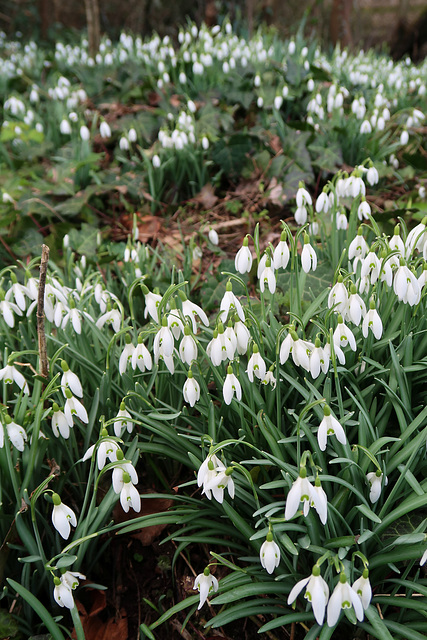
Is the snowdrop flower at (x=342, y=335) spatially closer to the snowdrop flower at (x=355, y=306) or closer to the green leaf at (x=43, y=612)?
the snowdrop flower at (x=355, y=306)

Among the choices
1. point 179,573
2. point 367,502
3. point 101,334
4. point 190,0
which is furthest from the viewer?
point 190,0

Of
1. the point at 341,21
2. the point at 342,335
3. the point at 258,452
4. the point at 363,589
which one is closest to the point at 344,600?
the point at 363,589

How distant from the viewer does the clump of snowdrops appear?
1.37 metres

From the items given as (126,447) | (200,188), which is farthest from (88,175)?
(126,447)

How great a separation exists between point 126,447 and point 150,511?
0.31 meters

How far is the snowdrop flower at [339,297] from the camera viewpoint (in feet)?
5.13

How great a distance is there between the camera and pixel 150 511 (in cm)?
190

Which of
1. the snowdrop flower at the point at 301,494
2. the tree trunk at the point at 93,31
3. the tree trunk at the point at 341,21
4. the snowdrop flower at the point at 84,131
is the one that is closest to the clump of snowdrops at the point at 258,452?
the snowdrop flower at the point at 301,494

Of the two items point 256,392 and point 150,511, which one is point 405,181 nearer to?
point 256,392

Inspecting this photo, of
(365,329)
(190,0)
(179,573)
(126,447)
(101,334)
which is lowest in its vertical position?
(179,573)

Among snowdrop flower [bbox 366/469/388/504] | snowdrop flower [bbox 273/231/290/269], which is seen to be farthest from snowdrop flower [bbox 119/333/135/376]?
snowdrop flower [bbox 366/469/388/504]

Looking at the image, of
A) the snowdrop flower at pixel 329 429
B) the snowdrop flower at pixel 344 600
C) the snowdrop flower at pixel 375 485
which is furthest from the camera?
the snowdrop flower at pixel 375 485

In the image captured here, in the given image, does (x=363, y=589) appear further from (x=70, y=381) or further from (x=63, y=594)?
(x=70, y=381)

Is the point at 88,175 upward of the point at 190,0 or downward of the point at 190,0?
downward
